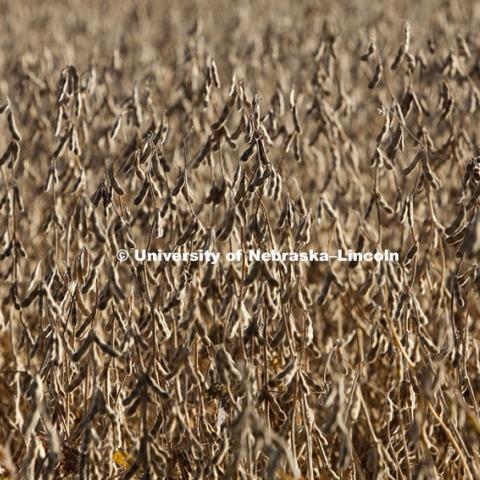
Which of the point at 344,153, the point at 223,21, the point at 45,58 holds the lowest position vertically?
the point at 344,153

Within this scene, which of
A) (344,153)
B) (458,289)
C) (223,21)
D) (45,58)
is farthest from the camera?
(223,21)

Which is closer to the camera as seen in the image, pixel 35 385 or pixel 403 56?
pixel 35 385

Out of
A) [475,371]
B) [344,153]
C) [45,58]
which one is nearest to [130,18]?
[45,58]

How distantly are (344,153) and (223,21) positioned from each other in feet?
9.83

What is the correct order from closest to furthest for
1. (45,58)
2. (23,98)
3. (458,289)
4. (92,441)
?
1. (92,441)
2. (458,289)
3. (23,98)
4. (45,58)

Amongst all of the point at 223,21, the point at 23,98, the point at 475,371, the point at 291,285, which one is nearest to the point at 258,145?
the point at 291,285

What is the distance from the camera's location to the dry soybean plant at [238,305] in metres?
1.66

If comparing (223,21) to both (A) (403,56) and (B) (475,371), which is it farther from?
(B) (475,371)

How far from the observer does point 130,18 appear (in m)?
5.62

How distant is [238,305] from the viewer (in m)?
1.71

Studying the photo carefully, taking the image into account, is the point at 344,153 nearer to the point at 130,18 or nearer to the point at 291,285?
the point at 291,285

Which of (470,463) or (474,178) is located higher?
(474,178)

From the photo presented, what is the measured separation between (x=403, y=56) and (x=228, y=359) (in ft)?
3.27

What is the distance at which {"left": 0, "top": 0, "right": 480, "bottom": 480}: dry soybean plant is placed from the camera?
1.66m
